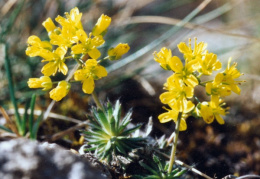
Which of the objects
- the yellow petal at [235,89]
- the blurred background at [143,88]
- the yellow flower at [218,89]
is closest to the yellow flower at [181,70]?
the yellow flower at [218,89]

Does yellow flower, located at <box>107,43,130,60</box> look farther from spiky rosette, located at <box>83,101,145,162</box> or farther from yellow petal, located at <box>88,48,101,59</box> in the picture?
spiky rosette, located at <box>83,101,145,162</box>

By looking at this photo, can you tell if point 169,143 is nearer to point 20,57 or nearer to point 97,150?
point 97,150

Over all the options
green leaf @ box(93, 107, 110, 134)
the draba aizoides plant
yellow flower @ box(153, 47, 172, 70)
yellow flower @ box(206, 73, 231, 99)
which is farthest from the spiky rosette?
yellow flower @ box(206, 73, 231, 99)

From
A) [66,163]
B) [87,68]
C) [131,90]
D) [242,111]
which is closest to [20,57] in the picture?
[131,90]

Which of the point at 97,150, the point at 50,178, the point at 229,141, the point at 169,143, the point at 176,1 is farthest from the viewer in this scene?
the point at 176,1

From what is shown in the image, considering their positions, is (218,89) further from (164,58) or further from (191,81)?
(164,58)
